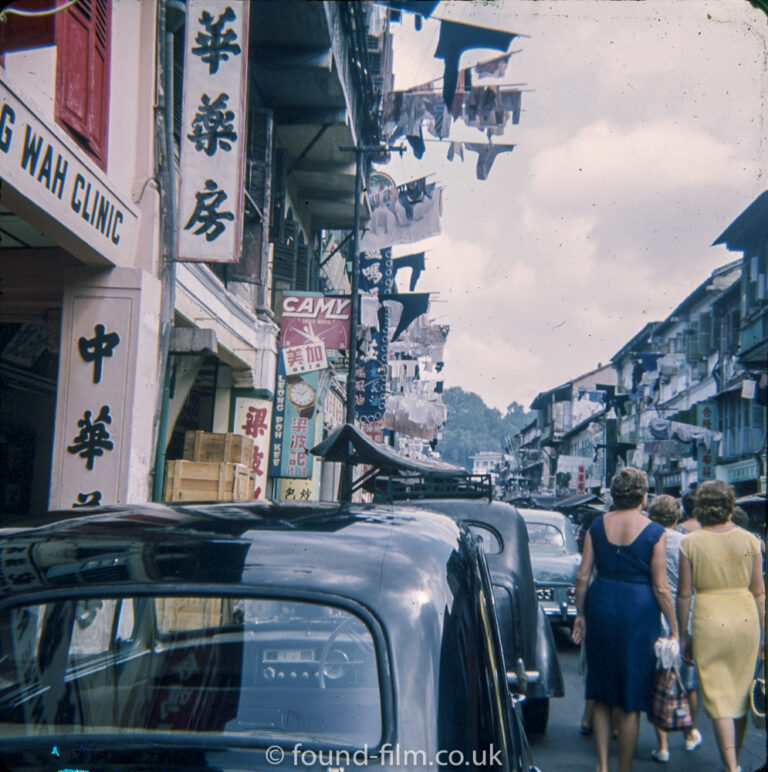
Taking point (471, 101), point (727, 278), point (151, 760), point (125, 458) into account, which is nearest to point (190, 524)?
point (151, 760)

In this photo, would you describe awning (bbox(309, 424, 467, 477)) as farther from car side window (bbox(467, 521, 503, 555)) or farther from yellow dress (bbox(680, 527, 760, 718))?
yellow dress (bbox(680, 527, 760, 718))

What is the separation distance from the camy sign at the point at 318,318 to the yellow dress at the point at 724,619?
1076cm

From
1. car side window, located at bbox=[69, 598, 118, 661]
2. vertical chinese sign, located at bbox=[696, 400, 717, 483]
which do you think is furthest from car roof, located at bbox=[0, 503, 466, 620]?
vertical chinese sign, located at bbox=[696, 400, 717, 483]

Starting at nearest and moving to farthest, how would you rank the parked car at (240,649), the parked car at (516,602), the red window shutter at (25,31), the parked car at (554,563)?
the parked car at (240,649)
the red window shutter at (25,31)
the parked car at (516,602)
the parked car at (554,563)

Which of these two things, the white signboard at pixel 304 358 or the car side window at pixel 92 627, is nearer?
the car side window at pixel 92 627

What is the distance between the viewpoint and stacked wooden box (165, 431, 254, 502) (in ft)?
38.7

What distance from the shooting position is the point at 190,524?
2480 millimetres

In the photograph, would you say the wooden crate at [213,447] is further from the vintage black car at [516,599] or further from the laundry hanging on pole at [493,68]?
the laundry hanging on pole at [493,68]

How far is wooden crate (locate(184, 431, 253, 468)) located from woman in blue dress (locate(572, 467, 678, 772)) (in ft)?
27.1

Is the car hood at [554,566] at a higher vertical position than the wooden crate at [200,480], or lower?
lower

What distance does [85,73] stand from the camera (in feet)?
26.8

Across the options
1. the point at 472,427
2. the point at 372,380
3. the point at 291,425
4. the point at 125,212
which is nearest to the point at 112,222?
the point at 125,212

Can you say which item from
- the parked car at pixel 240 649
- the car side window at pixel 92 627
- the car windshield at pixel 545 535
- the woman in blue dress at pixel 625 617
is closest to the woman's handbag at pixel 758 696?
the woman in blue dress at pixel 625 617

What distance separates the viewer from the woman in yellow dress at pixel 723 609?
533 cm
